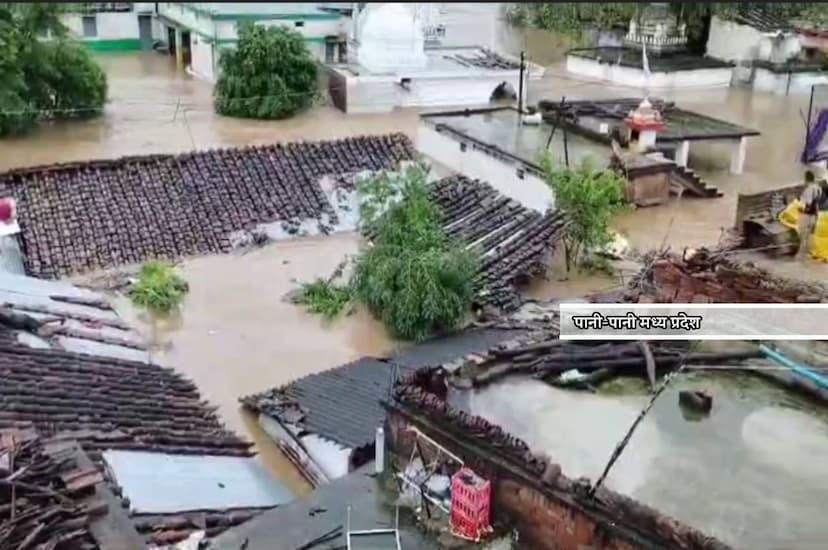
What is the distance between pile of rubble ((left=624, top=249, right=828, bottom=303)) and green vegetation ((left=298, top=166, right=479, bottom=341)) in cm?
631

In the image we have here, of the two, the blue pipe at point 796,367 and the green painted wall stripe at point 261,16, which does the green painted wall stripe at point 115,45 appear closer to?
the green painted wall stripe at point 261,16

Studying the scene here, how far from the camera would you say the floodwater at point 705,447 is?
7543 millimetres

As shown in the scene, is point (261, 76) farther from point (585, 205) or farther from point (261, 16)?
point (585, 205)

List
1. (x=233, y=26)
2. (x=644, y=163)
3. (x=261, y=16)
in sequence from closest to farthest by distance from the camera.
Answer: (x=644, y=163)
(x=233, y=26)
(x=261, y=16)

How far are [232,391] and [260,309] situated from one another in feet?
11.8

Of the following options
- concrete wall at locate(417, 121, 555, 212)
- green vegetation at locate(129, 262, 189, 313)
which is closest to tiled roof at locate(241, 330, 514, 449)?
green vegetation at locate(129, 262, 189, 313)

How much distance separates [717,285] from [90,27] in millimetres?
37302

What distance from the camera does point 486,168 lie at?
Answer: 24625 mm

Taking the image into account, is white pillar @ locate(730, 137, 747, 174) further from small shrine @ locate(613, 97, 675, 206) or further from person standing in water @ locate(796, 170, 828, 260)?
person standing in water @ locate(796, 170, 828, 260)

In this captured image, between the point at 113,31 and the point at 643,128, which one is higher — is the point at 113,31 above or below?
above

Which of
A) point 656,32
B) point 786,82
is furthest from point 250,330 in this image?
point 786,82

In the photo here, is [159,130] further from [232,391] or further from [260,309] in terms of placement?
[232,391]

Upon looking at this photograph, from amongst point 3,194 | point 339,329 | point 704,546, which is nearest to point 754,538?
point 704,546

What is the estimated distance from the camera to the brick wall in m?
7.13
